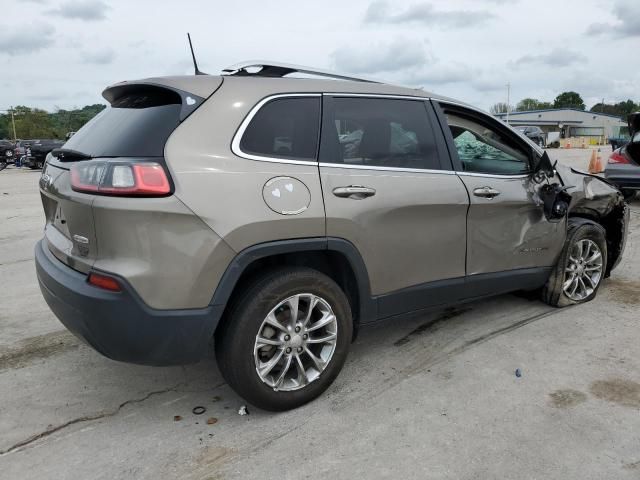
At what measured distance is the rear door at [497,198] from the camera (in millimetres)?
3674

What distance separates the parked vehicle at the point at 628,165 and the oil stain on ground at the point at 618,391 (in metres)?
7.28

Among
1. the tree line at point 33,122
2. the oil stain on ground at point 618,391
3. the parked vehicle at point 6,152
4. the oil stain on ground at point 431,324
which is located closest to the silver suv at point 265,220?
the oil stain on ground at point 431,324

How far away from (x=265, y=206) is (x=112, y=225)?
0.72 metres

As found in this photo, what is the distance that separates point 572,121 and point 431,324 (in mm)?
100085

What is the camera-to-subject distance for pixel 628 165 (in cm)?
955

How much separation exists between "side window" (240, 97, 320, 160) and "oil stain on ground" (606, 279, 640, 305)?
341 centimetres

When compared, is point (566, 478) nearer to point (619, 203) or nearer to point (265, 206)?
point (265, 206)

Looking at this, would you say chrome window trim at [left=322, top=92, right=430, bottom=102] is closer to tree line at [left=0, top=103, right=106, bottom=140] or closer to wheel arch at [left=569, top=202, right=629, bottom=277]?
wheel arch at [left=569, top=202, right=629, bottom=277]

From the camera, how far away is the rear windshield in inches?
103

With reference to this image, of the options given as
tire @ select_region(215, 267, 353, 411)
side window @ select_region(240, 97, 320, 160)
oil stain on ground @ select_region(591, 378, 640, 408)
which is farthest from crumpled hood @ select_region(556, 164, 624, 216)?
tire @ select_region(215, 267, 353, 411)

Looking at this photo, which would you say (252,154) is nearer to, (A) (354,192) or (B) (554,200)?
(A) (354,192)

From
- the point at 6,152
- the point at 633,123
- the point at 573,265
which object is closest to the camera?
the point at 573,265

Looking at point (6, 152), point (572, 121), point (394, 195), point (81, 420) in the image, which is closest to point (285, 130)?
point (394, 195)

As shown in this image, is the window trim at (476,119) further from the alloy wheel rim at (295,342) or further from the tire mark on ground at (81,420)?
the tire mark on ground at (81,420)
